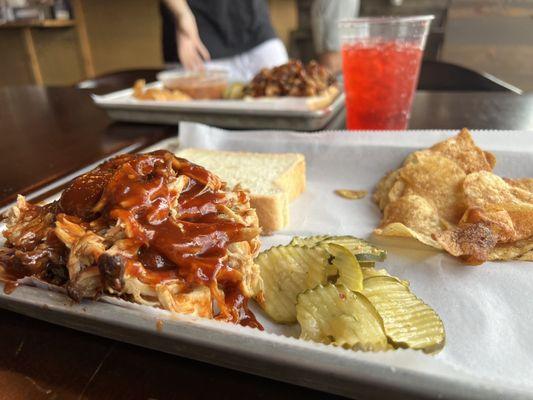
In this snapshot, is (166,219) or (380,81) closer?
(166,219)

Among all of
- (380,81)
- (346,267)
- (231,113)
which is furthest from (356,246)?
(231,113)

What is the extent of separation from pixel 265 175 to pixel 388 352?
3.19ft

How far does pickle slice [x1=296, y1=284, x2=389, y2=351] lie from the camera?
0.76 meters

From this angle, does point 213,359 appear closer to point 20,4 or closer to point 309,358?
point 309,358

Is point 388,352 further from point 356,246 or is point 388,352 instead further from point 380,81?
point 380,81

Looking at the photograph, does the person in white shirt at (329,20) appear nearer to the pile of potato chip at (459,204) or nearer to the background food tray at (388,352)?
the background food tray at (388,352)

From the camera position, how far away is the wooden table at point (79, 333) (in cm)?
71

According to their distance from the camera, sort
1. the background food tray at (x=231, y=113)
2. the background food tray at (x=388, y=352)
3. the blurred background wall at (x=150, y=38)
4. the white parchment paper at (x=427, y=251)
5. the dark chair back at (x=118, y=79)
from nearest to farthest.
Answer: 1. the background food tray at (x=388, y=352)
2. the white parchment paper at (x=427, y=251)
3. the background food tray at (x=231, y=113)
4. the dark chair back at (x=118, y=79)
5. the blurred background wall at (x=150, y=38)

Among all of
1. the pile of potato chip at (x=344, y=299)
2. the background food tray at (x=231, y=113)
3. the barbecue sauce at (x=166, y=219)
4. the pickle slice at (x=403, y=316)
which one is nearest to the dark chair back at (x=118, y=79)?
the background food tray at (x=231, y=113)

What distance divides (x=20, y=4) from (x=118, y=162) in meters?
7.26

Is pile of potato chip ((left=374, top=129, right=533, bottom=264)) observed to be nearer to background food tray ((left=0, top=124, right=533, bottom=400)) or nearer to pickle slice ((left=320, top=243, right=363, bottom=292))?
background food tray ((left=0, top=124, right=533, bottom=400))

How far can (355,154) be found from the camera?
5.45ft

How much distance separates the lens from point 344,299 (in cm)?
82

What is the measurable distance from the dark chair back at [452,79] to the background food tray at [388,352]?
1.43 m
